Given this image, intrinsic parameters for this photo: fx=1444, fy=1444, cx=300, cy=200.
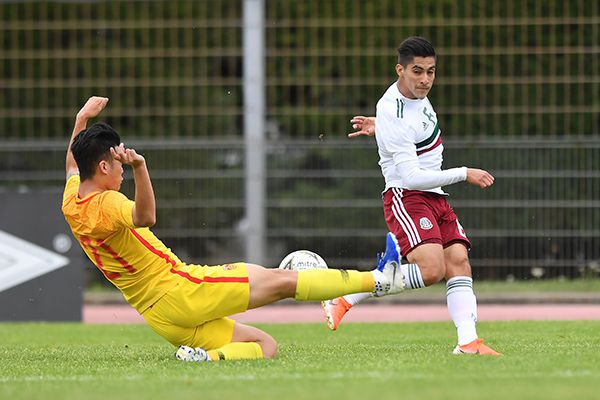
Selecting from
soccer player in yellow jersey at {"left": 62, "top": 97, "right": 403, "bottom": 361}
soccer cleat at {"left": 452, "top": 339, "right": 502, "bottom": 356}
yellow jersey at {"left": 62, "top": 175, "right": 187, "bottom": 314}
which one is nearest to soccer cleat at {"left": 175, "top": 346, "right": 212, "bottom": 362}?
soccer player in yellow jersey at {"left": 62, "top": 97, "right": 403, "bottom": 361}

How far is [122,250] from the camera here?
8445 millimetres

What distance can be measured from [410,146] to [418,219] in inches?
18.0

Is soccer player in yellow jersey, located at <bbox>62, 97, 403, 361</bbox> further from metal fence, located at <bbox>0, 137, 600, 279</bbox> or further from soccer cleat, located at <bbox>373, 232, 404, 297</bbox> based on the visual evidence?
metal fence, located at <bbox>0, 137, 600, 279</bbox>

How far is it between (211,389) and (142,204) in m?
1.44

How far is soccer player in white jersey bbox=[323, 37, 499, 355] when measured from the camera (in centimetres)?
880

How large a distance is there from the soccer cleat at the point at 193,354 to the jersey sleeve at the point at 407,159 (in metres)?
1.63

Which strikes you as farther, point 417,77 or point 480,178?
point 417,77

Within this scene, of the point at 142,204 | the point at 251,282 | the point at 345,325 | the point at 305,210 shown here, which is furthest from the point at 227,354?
the point at 305,210

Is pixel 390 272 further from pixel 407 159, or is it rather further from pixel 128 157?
pixel 128 157

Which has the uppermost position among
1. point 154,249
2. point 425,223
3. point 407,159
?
point 407,159

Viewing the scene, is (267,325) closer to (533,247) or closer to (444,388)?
(533,247)

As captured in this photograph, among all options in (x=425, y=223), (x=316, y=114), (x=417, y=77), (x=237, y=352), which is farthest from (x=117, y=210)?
(x=316, y=114)

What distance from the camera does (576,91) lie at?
17.9m

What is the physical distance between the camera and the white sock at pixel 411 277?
857cm
